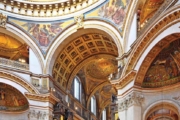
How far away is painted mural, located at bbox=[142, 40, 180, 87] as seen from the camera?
16703 millimetres

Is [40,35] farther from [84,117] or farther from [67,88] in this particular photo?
[84,117]

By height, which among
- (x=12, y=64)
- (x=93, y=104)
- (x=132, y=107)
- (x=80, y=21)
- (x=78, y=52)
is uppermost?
(x=80, y=21)

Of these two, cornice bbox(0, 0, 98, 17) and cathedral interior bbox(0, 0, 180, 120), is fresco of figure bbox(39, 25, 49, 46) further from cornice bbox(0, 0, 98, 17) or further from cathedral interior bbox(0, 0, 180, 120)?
cornice bbox(0, 0, 98, 17)

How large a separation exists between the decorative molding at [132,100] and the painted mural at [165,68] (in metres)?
0.71

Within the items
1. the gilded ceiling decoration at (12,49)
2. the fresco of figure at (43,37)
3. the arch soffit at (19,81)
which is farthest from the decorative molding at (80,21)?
the arch soffit at (19,81)

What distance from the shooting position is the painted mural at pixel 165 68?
16.7m

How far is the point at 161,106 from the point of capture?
17.4 m

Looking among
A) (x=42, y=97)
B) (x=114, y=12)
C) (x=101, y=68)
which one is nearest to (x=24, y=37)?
(x=42, y=97)

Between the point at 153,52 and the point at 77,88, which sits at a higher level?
the point at 77,88

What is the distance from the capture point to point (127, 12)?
2008 cm

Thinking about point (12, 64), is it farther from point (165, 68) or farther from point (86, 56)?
point (165, 68)

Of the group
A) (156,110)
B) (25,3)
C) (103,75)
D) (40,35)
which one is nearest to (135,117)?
(156,110)

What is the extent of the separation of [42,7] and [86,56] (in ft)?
17.8

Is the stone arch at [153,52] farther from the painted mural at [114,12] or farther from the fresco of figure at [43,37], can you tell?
the fresco of figure at [43,37]
